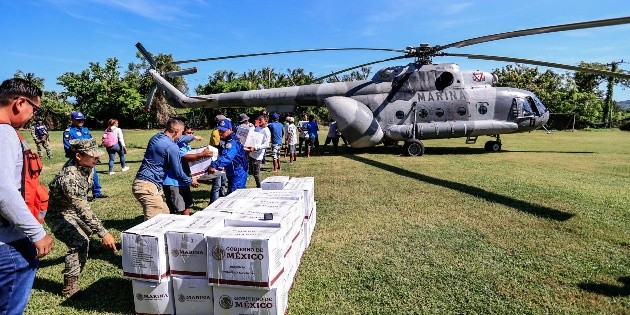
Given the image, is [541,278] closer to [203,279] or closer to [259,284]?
[259,284]

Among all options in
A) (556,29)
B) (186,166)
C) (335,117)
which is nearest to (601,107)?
(335,117)

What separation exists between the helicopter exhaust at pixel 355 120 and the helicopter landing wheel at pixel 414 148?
4.09ft

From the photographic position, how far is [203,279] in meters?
3.56

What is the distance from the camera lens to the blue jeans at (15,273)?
2.44 metres

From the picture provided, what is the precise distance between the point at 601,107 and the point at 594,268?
5372 centimetres

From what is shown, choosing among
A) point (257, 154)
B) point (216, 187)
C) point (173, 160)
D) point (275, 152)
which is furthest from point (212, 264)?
point (275, 152)

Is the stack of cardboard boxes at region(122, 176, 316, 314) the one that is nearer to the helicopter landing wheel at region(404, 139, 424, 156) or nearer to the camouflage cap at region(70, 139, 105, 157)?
the camouflage cap at region(70, 139, 105, 157)

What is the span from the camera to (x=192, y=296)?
3.61m

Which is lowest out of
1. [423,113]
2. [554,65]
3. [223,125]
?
[223,125]

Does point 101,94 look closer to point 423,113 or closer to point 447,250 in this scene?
point 423,113

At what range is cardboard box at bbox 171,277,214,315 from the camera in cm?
357

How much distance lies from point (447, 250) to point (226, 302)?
343 centimetres

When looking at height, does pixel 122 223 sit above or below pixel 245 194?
below

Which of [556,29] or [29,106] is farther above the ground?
[556,29]
